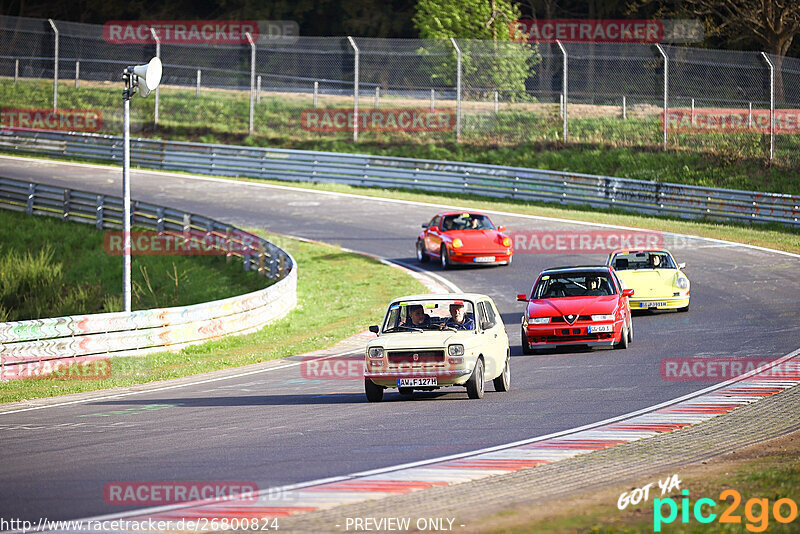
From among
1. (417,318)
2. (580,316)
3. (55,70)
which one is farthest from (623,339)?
(55,70)

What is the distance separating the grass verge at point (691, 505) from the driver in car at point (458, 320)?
495 centimetres

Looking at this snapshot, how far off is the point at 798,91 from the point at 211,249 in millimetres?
19547

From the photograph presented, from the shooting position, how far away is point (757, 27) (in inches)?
1893

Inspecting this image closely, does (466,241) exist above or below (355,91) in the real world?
below

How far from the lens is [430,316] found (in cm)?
1425

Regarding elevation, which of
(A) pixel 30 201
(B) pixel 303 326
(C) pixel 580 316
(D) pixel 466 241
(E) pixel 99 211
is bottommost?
(B) pixel 303 326

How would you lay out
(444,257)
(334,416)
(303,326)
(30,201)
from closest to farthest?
1. (334,416)
2. (303,326)
3. (444,257)
4. (30,201)

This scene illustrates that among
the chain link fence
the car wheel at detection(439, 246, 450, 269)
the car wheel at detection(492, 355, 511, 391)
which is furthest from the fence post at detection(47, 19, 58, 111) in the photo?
the car wheel at detection(492, 355, 511, 391)

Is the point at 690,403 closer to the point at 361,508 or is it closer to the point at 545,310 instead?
the point at 545,310

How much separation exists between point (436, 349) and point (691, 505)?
5.76m

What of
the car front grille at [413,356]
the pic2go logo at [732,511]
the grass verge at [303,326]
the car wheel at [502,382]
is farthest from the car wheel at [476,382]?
the pic2go logo at [732,511]

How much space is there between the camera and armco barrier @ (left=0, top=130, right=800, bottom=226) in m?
34.3

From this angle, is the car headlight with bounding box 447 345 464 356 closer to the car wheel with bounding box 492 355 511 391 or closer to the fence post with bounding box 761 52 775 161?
the car wheel with bounding box 492 355 511 391

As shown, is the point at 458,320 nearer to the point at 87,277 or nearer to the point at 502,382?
the point at 502,382
